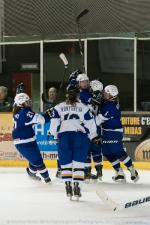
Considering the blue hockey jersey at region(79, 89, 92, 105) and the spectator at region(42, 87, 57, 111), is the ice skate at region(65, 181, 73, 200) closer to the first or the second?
the blue hockey jersey at region(79, 89, 92, 105)

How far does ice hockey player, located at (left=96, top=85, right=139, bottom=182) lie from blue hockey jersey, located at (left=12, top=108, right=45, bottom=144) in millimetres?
775

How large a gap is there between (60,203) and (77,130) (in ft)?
2.29

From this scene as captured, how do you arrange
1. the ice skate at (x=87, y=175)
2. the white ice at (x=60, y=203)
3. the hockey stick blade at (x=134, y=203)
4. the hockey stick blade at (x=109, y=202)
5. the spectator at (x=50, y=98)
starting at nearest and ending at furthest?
the white ice at (x=60, y=203) → the hockey stick blade at (x=134, y=203) → the hockey stick blade at (x=109, y=202) → the ice skate at (x=87, y=175) → the spectator at (x=50, y=98)

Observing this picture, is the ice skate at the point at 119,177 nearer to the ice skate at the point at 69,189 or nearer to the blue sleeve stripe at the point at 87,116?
the ice skate at the point at 69,189

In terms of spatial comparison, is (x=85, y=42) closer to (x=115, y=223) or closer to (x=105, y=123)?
(x=105, y=123)

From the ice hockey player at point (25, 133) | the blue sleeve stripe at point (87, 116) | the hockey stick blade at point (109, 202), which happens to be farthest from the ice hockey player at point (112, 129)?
the hockey stick blade at point (109, 202)

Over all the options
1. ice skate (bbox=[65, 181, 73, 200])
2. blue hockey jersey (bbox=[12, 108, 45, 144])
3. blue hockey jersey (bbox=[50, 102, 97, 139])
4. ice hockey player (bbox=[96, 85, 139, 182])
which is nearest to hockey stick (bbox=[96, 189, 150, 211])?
ice skate (bbox=[65, 181, 73, 200])

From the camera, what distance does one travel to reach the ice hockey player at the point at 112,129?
787cm

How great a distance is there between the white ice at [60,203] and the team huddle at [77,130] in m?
0.20

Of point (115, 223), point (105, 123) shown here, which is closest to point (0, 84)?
point (105, 123)

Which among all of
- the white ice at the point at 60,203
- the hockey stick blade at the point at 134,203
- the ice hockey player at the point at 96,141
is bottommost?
the white ice at the point at 60,203

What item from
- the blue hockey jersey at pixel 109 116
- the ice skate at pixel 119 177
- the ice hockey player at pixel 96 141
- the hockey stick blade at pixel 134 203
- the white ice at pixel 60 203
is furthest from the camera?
the ice skate at pixel 119 177

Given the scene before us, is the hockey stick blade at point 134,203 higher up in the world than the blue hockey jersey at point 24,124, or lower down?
lower down

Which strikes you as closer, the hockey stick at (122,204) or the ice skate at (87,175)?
the hockey stick at (122,204)
